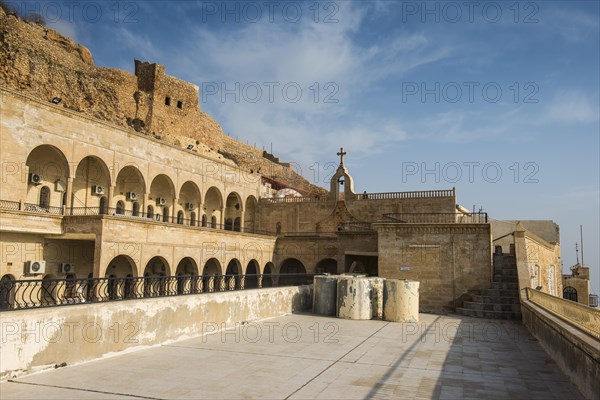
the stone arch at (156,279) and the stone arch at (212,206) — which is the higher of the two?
the stone arch at (212,206)

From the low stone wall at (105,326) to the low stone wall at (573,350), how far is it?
7.47 meters

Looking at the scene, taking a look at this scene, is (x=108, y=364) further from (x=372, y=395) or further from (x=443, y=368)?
(x=443, y=368)

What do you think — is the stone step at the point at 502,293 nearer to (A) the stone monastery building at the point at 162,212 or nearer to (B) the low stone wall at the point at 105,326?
(A) the stone monastery building at the point at 162,212

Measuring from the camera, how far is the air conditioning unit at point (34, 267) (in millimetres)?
19859

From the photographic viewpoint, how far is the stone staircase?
17.3 metres

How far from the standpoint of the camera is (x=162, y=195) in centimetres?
3005

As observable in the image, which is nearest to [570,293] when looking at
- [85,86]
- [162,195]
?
[162,195]

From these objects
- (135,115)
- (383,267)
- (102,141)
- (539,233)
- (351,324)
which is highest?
(135,115)

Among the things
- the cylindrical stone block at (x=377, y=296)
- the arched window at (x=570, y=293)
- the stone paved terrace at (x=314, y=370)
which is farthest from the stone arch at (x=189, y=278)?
the arched window at (x=570, y=293)

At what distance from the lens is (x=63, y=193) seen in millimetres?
23391

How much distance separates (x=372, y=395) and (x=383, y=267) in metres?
15.4

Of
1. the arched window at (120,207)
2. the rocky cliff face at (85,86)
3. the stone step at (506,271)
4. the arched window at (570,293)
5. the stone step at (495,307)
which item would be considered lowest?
the arched window at (570,293)

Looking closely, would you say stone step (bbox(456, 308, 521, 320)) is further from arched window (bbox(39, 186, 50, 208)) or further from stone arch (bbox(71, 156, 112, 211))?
arched window (bbox(39, 186, 50, 208))

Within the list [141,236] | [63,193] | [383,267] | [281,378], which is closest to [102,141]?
[63,193]
